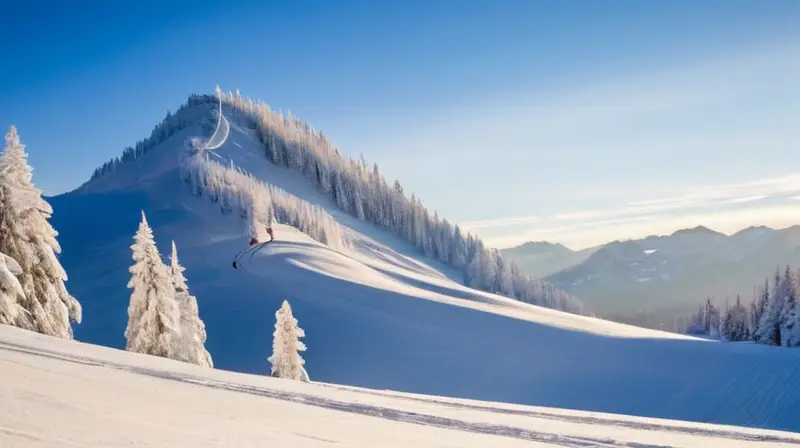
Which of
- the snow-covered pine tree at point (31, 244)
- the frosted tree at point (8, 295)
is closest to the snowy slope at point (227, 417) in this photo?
the frosted tree at point (8, 295)

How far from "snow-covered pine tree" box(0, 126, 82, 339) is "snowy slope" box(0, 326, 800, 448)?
217 inches

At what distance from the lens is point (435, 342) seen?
132ft

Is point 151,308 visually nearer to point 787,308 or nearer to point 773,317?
point 787,308

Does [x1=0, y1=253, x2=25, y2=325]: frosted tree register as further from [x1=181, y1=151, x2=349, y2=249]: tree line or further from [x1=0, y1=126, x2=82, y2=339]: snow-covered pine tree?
[x1=181, y1=151, x2=349, y2=249]: tree line

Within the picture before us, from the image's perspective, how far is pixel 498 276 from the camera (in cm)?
10238

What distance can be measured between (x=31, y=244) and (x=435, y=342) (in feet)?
85.5

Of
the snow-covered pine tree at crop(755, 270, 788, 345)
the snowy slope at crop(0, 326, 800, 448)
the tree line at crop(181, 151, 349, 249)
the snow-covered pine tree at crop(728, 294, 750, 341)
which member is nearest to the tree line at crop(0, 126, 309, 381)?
the snowy slope at crop(0, 326, 800, 448)

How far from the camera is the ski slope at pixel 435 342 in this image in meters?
32.0

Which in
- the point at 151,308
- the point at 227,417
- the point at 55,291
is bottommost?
the point at 227,417

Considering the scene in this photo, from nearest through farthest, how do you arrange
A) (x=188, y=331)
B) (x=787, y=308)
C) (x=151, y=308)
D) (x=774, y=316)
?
(x=151, y=308) → (x=188, y=331) → (x=787, y=308) → (x=774, y=316)

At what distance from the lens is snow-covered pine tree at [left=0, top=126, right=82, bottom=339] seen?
20719 mm

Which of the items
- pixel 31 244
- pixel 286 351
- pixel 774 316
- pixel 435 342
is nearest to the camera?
pixel 31 244

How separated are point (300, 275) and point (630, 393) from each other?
29.5m

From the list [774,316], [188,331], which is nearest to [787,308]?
[774,316]
